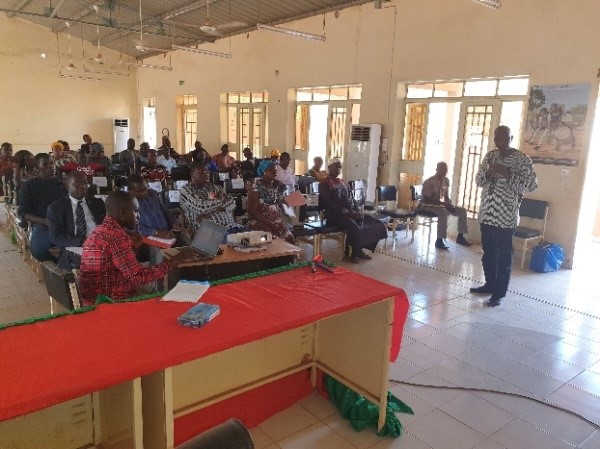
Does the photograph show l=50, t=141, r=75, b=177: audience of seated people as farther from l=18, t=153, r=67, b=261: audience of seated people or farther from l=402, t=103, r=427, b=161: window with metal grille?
l=402, t=103, r=427, b=161: window with metal grille

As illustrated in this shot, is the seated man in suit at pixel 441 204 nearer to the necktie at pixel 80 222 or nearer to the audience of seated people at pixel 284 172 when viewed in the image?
the audience of seated people at pixel 284 172

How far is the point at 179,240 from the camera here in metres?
4.46

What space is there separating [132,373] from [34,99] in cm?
1504

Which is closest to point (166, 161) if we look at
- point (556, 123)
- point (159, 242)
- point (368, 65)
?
point (368, 65)

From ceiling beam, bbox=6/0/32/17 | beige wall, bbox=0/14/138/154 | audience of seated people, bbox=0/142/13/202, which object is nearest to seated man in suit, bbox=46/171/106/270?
audience of seated people, bbox=0/142/13/202

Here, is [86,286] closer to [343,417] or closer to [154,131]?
[343,417]

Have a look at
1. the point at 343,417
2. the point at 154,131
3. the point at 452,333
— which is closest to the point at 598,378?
the point at 452,333

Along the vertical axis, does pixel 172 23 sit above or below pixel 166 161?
above

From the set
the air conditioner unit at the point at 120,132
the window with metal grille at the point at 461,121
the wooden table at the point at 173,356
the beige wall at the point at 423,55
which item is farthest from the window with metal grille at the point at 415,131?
the air conditioner unit at the point at 120,132

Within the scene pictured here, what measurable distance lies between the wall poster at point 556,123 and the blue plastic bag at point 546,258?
42.0 inches

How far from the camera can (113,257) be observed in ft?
8.53

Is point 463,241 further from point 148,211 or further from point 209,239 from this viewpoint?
point 209,239

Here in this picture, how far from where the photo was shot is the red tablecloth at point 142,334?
155cm

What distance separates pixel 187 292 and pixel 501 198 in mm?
3149
